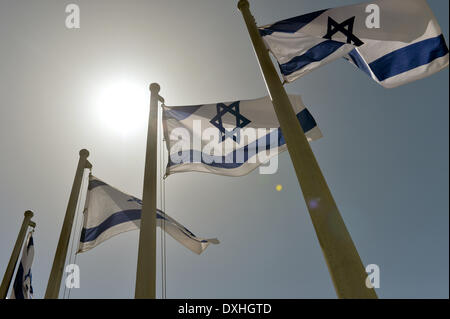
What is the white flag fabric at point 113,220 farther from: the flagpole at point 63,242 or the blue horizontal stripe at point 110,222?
the flagpole at point 63,242

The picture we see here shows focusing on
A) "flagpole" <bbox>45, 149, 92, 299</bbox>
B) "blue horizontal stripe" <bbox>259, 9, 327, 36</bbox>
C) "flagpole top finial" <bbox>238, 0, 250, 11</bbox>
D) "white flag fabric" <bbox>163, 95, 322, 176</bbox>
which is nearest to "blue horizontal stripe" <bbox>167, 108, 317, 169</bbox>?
"white flag fabric" <bbox>163, 95, 322, 176</bbox>

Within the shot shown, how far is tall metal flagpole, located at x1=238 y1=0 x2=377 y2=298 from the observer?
127 inches

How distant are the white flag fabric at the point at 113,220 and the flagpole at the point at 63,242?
1.37 ft

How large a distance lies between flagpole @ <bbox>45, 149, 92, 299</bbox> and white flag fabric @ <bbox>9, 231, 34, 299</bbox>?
12.4 feet

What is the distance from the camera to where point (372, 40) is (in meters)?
7.30

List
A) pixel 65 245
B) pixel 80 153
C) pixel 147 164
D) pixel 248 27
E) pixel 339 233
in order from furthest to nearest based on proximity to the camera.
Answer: pixel 80 153, pixel 65 245, pixel 147 164, pixel 248 27, pixel 339 233

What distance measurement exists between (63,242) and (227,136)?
5.73 metres

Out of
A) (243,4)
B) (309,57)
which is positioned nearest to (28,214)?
(243,4)

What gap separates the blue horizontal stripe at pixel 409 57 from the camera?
6.72 m

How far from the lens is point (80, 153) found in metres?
10.6

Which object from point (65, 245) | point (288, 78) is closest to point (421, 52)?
point (288, 78)
